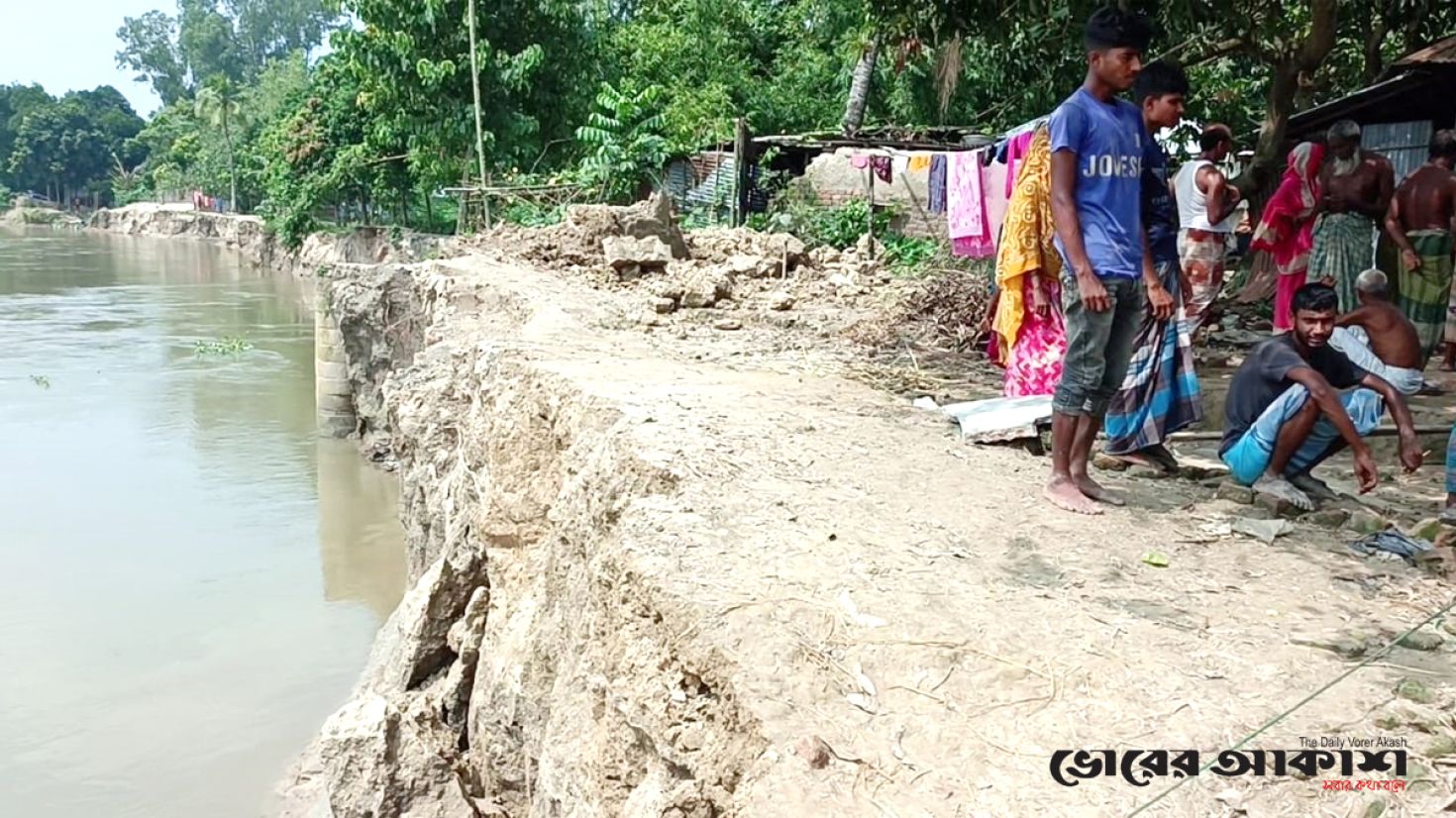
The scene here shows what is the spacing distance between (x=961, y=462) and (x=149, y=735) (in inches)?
258

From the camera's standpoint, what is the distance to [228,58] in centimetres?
8600

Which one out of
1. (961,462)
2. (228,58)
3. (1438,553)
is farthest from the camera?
(228,58)

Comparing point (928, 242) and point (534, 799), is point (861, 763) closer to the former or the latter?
point (534, 799)

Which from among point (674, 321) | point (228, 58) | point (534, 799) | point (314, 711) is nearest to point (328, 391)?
point (314, 711)

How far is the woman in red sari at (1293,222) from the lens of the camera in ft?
19.6

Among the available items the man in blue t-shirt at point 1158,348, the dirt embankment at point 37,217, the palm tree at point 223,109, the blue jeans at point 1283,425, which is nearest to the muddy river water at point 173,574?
the man in blue t-shirt at point 1158,348

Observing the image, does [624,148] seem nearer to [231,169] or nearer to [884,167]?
[884,167]

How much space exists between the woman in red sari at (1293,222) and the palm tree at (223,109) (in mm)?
48285

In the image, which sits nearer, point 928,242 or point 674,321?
point 674,321

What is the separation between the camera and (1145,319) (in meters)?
3.80

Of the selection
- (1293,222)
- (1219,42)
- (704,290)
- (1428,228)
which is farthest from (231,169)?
(1428,228)

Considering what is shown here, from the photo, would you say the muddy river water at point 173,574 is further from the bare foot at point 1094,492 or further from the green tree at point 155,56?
the green tree at point 155,56

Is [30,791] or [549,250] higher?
[549,250]

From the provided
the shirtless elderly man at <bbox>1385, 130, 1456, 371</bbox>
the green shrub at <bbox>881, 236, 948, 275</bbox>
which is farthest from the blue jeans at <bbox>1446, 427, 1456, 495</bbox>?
the green shrub at <bbox>881, 236, 948, 275</bbox>
